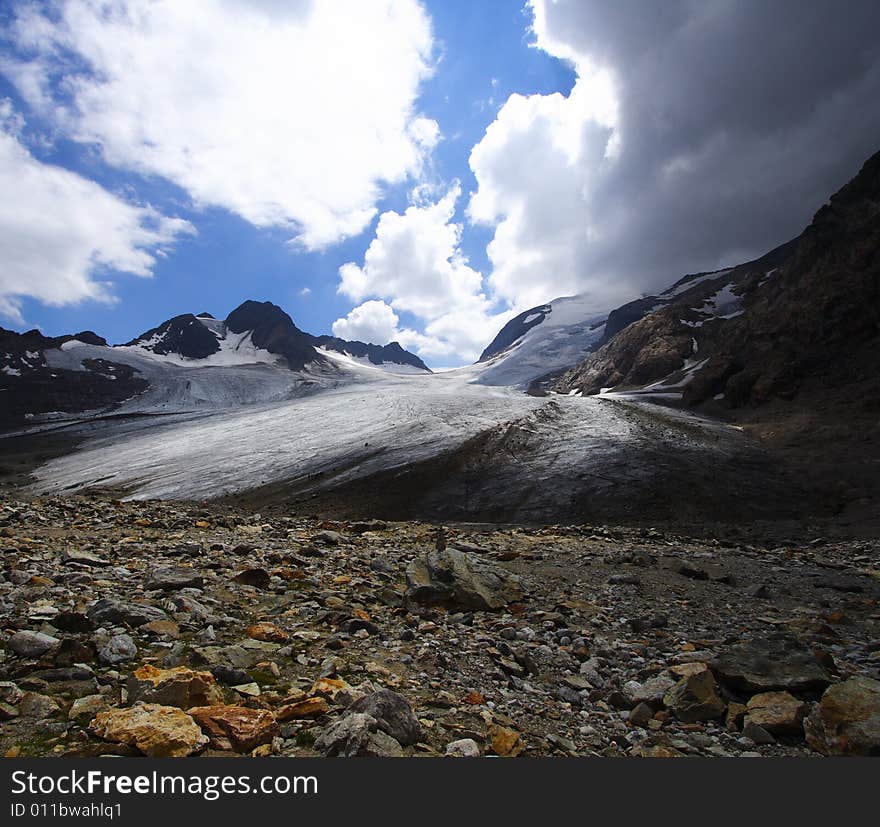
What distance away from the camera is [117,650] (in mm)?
5867

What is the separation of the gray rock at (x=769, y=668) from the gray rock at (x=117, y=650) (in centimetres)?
757

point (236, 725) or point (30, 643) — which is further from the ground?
point (30, 643)

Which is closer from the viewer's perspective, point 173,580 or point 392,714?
point 392,714

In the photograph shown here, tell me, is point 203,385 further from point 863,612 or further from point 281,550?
point 863,612

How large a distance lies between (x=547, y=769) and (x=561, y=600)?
21.2 feet

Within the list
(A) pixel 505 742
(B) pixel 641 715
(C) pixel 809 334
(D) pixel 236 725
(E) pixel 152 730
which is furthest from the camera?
(C) pixel 809 334

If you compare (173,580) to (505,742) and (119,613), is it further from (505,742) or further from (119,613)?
(505,742)

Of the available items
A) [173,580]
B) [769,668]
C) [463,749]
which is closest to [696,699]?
[769,668]

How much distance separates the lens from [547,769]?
4395mm

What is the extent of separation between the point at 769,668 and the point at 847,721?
170 cm

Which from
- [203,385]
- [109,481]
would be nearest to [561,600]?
[109,481]

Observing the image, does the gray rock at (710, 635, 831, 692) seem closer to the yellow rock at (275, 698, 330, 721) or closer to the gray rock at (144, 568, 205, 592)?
the yellow rock at (275, 698, 330, 721)

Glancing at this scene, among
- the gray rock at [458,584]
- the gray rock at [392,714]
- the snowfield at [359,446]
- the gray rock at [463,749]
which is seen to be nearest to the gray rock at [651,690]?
the gray rock at [463,749]

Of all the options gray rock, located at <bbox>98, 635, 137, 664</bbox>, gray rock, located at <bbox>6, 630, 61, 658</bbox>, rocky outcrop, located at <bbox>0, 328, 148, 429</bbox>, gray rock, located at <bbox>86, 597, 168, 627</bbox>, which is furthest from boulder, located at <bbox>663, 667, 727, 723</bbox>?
rocky outcrop, located at <bbox>0, 328, 148, 429</bbox>
